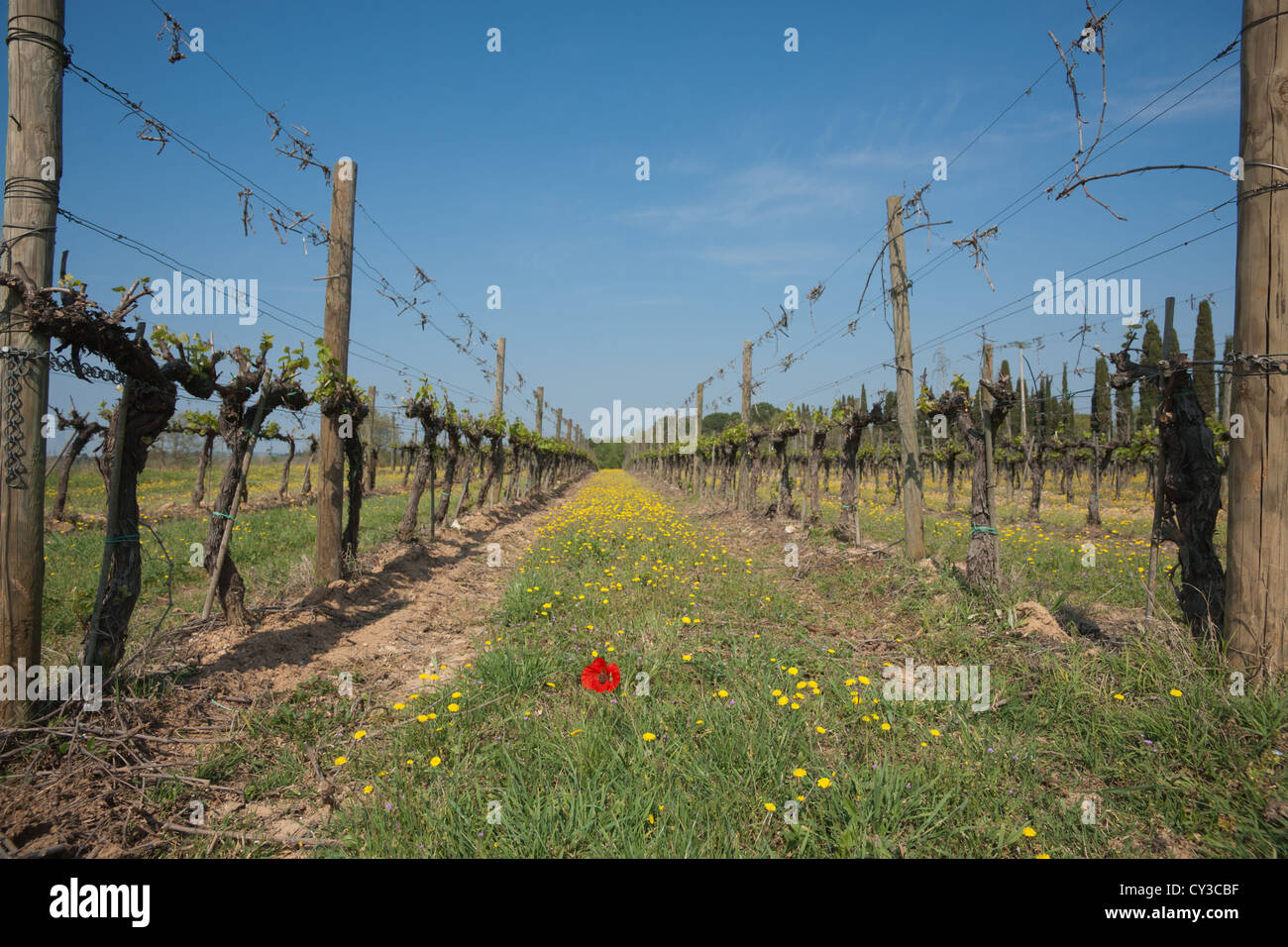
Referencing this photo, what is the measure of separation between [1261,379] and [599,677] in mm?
5189

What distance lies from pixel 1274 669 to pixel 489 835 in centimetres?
513

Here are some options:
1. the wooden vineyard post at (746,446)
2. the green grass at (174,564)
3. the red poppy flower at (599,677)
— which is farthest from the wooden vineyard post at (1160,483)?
the wooden vineyard post at (746,446)

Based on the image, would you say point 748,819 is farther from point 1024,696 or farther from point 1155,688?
point 1155,688

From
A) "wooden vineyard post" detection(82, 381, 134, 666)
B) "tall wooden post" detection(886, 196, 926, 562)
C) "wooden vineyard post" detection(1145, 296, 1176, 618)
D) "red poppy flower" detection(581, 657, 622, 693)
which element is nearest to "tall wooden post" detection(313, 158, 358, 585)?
"wooden vineyard post" detection(82, 381, 134, 666)

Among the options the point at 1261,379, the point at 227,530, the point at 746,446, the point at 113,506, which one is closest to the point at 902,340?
the point at 1261,379

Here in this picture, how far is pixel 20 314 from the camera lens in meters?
3.68

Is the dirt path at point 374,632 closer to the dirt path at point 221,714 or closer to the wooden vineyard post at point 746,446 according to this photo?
the dirt path at point 221,714

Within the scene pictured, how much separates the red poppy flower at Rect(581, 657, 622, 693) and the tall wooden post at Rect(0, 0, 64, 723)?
3.58m

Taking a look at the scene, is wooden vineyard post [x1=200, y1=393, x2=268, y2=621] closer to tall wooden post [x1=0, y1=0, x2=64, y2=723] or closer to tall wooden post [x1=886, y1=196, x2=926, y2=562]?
tall wooden post [x1=0, y1=0, x2=64, y2=723]

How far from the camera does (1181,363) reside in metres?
4.64

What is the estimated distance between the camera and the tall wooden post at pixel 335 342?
7.98 m

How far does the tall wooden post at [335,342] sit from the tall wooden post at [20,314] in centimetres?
413
